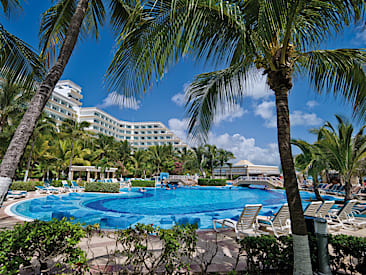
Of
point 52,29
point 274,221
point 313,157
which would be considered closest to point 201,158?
point 313,157

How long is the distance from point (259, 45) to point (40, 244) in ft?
12.3

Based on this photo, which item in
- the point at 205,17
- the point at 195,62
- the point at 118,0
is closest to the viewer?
the point at 205,17

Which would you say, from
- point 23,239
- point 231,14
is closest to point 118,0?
point 231,14

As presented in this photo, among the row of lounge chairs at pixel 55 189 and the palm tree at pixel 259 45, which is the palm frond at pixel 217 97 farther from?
the row of lounge chairs at pixel 55 189

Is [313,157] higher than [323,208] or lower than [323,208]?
higher

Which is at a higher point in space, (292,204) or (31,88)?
(31,88)

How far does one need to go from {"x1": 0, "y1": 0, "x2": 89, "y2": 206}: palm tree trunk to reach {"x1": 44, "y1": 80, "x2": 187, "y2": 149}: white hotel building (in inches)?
1847

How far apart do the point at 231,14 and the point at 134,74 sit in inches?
55.2

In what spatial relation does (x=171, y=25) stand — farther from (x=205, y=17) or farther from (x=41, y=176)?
(x=41, y=176)

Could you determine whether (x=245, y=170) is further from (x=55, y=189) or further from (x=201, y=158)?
(x=55, y=189)

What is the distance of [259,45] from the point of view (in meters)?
2.80

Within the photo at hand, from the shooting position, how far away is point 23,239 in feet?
8.20

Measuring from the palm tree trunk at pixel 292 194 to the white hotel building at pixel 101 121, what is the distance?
47165mm

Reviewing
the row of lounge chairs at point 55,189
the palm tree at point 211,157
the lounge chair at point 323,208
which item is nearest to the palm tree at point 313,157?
the lounge chair at point 323,208
